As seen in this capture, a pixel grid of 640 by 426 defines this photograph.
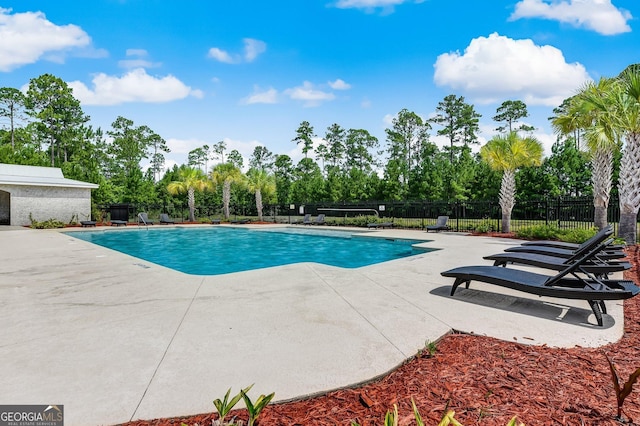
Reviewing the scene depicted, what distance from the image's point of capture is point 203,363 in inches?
115

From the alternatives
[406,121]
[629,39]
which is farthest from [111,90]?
[629,39]

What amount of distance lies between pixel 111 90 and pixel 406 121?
201 ft

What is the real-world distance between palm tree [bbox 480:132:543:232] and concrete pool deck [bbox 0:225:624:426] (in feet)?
37.6

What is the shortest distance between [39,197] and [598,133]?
3005cm

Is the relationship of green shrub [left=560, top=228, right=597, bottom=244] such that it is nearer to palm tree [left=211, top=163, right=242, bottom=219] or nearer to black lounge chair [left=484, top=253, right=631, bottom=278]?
black lounge chair [left=484, top=253, right=631, bottom=278]

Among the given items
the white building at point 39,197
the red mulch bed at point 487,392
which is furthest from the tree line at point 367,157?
the red mulch bed at point 487,392

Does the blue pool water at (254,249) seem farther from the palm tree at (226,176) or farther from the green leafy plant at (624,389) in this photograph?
the palm tree at (226,176)

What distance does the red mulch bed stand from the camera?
2150mm

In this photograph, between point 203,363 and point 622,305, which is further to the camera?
point 622,305

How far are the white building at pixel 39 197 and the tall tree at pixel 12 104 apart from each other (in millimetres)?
24174

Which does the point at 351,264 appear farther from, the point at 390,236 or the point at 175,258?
the point at 175,258

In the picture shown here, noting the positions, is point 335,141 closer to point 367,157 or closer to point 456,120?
point 367,157

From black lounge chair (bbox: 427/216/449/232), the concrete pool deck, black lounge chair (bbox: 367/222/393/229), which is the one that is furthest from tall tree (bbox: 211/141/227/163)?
the concrete pool deck

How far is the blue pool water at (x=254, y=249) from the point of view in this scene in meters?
10.8
